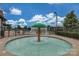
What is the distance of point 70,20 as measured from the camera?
11.9 ft

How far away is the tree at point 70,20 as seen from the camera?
359 cm

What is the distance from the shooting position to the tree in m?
3.59

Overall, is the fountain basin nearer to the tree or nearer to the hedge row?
the hedge row

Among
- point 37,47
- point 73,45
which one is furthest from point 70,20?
point 37,47

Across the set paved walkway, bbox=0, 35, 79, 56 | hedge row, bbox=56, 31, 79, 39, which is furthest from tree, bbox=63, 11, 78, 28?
paved walkway, bbox=0, 35, 79, 56

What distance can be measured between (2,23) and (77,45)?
154 cm

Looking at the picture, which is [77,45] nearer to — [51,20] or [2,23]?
[51,20]

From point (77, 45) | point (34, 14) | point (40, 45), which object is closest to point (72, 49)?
point (77, 45)

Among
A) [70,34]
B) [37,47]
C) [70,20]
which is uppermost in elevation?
[70,20]

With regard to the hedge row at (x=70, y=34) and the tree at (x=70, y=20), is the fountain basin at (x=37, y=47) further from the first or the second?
the tree at (x=70, y=20)

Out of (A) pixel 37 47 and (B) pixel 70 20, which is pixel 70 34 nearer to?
(B) pixel 70 20

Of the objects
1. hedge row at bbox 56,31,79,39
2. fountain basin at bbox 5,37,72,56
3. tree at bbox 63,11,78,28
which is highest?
tree at bbox 63,11,78,28

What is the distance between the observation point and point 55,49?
3.58 meters

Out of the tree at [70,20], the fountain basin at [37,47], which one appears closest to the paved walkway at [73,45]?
the fountain basin at [37,47]
